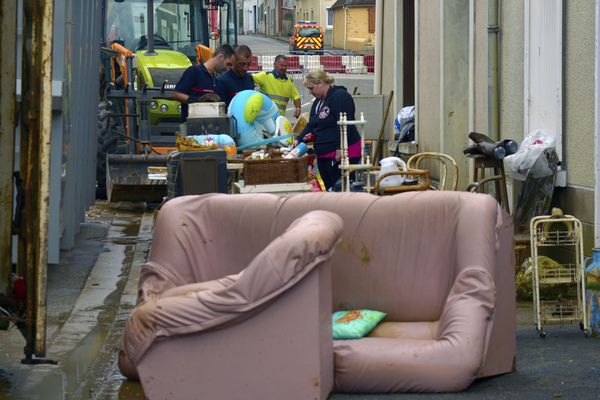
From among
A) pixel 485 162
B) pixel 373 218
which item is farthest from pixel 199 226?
pixel 485 162

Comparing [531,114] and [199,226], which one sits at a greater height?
[531,114]

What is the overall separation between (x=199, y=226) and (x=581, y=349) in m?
2.36

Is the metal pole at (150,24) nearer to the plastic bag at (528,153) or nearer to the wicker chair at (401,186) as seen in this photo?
the wicker chair at (401,186)

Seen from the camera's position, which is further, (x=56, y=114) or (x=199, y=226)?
(x=56, y=114)

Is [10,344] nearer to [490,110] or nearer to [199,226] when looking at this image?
[199,226]

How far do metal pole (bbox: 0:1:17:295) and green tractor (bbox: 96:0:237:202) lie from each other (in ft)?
29.6

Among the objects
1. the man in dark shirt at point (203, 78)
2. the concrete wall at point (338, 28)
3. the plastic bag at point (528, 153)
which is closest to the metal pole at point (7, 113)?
the plastic bag at point (528, 153)

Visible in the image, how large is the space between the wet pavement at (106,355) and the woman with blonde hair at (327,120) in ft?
7.98

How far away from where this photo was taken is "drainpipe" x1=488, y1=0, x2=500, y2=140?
1259cm

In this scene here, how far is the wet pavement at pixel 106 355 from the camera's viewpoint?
6.90 metres

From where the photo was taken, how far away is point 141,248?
13.1 metres

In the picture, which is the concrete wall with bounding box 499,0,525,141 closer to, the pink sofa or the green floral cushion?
the pink sofa

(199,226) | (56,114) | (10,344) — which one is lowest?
(10,344)

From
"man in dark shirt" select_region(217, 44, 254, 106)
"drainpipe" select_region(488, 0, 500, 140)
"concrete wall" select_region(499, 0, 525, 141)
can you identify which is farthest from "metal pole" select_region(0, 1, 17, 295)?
"man in dark shirt" select_region(217, 44, 254, 106)
